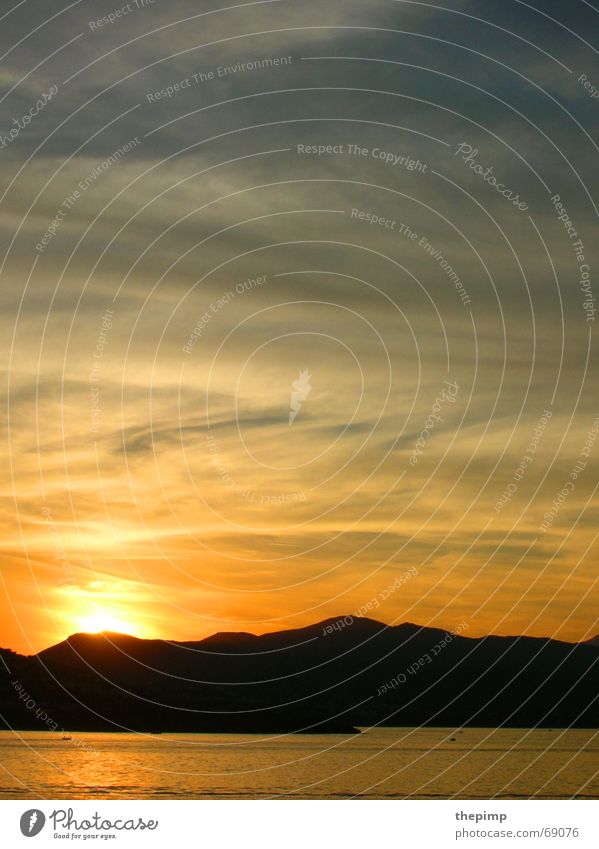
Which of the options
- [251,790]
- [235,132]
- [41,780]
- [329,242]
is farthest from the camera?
[41,780]

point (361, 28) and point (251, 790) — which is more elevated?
point (361, 28)
